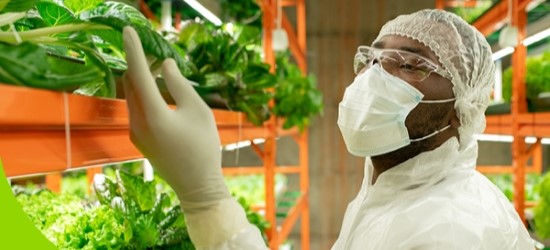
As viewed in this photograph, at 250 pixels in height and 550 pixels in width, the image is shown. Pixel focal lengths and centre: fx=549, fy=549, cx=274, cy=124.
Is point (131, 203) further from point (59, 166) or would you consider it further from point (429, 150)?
point (429, 150)

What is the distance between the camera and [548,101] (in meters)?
3.76

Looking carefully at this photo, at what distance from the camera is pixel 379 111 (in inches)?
69.0

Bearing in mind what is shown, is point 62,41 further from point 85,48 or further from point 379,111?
point 379,111

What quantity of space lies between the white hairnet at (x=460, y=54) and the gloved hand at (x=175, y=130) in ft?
3.04

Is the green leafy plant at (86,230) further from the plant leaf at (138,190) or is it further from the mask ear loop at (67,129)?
the mask ear loop at (67,129)

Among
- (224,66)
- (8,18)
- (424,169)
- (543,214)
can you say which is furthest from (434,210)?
(543,214)

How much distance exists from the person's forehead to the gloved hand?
2.90ft

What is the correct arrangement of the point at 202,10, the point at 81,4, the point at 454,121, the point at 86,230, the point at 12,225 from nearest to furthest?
1. the point at 12,225
2. the point at 81,4
3. the point at 86,230
4. the point at 454,121
5. the point at 202,10

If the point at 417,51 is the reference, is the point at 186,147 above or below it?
below

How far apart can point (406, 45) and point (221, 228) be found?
93 cm

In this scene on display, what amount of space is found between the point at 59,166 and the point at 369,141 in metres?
1.10

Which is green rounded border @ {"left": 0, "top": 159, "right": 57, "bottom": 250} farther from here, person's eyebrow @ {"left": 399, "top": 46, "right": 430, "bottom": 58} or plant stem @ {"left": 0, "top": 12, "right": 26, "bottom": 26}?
person's eyebrow @ {"left": 399, "top": 46, "right": 430, "bottom": 58}

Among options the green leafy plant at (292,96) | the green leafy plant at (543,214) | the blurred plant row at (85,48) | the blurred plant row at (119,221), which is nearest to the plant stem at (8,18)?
the blurred plant row at (85,48)

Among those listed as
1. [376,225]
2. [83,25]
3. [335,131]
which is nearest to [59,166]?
[83,25]
